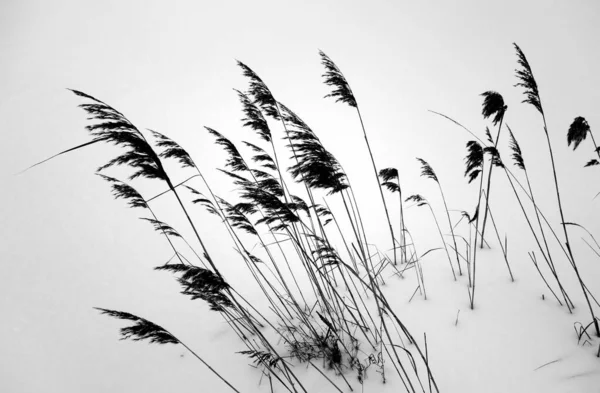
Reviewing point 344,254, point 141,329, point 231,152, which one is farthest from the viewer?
point 344,254

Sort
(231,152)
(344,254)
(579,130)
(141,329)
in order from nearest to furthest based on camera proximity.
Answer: (141,329)
(579,130)
(231,152)
(344,254)

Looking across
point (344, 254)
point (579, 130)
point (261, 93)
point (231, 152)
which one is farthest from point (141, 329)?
point (344, 254)

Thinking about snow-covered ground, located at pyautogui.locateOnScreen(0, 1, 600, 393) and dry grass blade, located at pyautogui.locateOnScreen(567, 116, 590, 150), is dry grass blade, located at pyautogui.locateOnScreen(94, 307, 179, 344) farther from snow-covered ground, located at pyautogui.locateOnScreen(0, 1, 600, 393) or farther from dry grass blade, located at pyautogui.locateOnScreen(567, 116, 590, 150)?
dry grass blade, located at pyautogui.locateOnScreen(567, 116, 590, 150)

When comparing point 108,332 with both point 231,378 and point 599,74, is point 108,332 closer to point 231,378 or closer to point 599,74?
point 231,378

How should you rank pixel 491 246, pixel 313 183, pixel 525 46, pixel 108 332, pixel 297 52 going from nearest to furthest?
pixel 313 183
pixel 491 246
pixel 108 332
pixel 525 46
pixel 297 52

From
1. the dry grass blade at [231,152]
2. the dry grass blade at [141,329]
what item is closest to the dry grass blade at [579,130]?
the dry grass blade at [231,152]

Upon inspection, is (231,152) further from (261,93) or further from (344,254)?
(344,254)

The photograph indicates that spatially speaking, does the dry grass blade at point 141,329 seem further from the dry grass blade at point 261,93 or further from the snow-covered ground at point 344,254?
the dry grass blade at point 261,93

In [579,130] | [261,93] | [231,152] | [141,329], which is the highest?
[261,93]

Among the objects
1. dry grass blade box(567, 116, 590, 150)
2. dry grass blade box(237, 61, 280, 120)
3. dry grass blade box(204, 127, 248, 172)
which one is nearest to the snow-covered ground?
dry grass blade box(567, 116, 590, 150)

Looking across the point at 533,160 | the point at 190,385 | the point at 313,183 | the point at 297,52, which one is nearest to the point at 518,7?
the point at 533,160

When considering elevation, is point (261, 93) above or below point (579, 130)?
above
